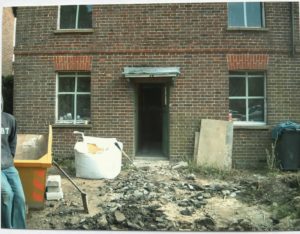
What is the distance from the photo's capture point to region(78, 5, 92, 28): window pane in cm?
460

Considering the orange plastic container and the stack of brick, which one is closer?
the orange plastic container

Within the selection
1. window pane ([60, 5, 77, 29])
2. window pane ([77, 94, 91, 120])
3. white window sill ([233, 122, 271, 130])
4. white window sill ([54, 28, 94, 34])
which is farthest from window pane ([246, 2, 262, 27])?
window pane ([77, 94, 91, 120])

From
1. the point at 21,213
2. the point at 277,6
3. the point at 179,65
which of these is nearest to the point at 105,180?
the point at 21,213

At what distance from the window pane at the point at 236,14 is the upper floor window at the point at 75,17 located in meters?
1.65

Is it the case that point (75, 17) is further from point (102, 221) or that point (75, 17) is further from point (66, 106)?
point (102, 221)

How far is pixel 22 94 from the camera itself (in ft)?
15.2

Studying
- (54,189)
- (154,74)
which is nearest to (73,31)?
(154,74)

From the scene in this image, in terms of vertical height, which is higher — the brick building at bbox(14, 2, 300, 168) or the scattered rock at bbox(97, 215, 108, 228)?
the brick building at bbox(14, 2, 300, 168)

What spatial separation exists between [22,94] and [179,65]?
1.92m

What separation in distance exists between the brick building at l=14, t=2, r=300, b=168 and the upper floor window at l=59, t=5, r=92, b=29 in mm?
13

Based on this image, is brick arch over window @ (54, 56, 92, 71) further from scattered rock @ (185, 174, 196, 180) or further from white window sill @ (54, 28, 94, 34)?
scattered rock @ (185, 174, 196, 180)

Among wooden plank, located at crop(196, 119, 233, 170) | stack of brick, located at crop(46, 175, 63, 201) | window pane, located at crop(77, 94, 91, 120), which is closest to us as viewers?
stack of brick, located at crop(46, 175, 63, 201)

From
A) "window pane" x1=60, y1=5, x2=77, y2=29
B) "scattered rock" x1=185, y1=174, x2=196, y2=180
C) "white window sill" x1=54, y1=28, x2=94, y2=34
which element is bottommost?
"scattered rock" x1=185, y1=174, x2=196, y2=180

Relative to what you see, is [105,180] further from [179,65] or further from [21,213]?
[179,65]
